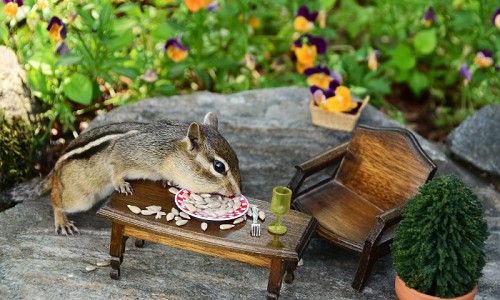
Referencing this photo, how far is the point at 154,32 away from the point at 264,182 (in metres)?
1.68

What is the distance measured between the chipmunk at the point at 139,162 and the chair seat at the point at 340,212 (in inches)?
29.1

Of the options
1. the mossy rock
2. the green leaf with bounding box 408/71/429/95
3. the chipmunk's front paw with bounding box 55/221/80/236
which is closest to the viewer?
the chipmunk's front paw with bounding box 55/221/80/236

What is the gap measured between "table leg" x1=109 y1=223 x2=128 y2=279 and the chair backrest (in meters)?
1.83

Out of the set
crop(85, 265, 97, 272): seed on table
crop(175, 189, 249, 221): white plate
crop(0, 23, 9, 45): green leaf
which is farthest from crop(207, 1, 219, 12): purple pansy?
crop(85, 265, 97, 272): seed on table

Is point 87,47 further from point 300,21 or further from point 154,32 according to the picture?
point 300,21

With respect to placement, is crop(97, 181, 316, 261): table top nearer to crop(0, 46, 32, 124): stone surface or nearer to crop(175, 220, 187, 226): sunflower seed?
crop(175, 220, 187, 226): sunflower seed

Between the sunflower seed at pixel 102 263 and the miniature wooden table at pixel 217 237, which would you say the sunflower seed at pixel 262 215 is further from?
the sunflower seed at pixel 102 263

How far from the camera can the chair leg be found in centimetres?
442

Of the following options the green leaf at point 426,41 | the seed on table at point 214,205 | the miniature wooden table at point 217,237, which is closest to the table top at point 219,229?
the miniature wooden table at point 217,237

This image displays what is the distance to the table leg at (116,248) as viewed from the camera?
421 cm

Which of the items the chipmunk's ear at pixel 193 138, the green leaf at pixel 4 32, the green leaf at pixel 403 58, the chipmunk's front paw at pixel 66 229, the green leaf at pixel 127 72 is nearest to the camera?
the chipmunk's ear at pixel 193 138

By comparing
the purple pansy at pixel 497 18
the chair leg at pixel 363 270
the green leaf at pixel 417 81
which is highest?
the purple pansy at pixel 497 18

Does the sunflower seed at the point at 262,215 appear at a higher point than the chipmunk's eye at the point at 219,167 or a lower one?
lower

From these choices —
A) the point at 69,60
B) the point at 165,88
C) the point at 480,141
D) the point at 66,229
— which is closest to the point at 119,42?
the point at 69,60
